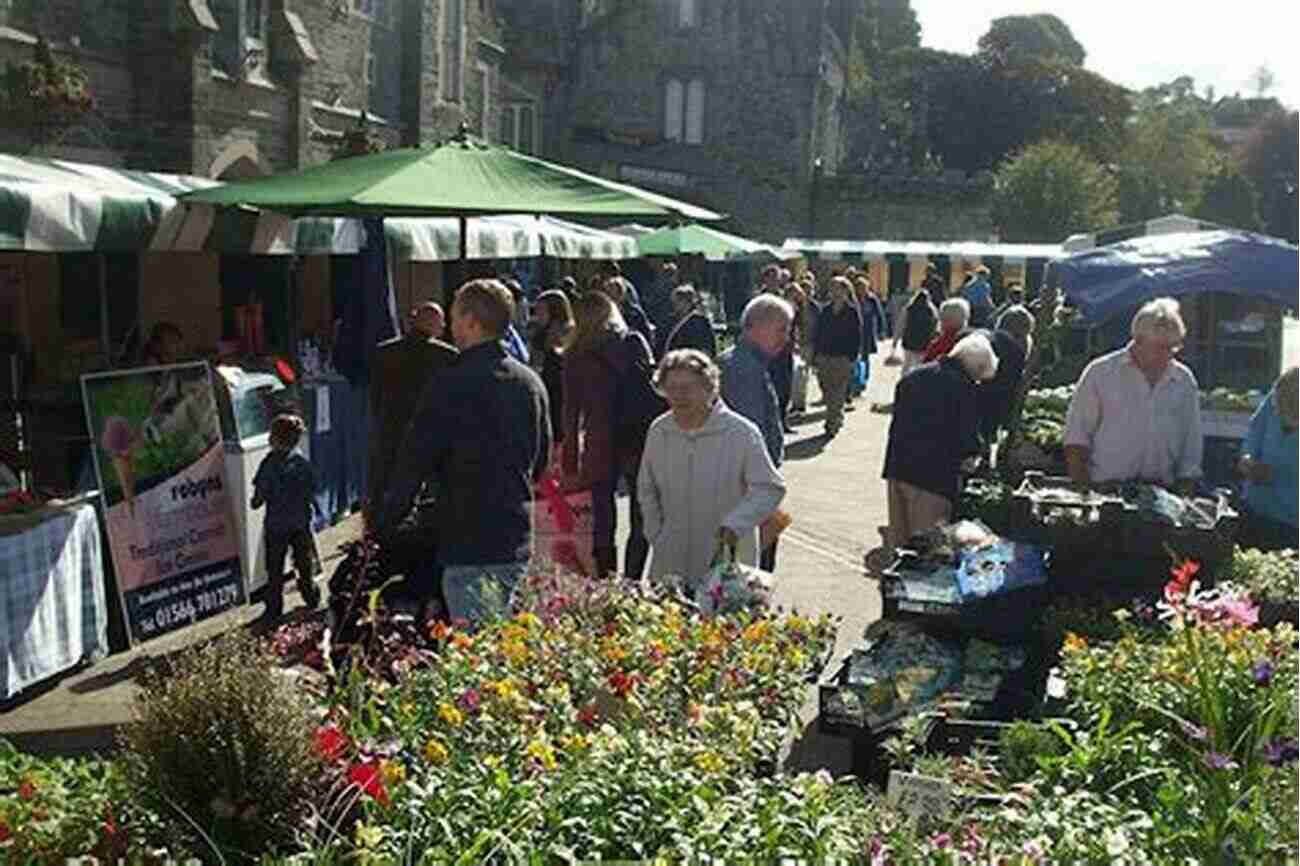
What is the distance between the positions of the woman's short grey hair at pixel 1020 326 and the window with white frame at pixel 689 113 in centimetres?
3849

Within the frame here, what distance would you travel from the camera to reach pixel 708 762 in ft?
11.8

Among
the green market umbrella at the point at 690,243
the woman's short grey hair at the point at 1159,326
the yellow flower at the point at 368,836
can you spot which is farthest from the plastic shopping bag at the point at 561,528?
the green market umbrella at the point at 690,243

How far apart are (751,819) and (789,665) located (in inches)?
53.2

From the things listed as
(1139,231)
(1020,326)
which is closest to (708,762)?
(1020,326)

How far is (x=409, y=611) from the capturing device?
572 centimetres

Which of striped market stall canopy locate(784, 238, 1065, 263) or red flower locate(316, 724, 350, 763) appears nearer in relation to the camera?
red flower locate(316, 724, 350, 763)

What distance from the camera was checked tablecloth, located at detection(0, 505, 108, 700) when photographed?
6.48 metres

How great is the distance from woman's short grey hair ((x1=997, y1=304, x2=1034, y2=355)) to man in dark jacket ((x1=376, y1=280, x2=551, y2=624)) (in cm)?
711

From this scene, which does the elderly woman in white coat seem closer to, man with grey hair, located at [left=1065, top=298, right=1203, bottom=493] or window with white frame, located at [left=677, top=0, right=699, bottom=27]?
man with grey hair, located at [left=1065, top=298, right=1203, bottom=493]

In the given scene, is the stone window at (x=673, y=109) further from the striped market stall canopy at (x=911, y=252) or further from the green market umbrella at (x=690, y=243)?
the green market umbrella at (x=690, y=243)

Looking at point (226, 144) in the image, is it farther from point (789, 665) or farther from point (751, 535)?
point (789, 665)

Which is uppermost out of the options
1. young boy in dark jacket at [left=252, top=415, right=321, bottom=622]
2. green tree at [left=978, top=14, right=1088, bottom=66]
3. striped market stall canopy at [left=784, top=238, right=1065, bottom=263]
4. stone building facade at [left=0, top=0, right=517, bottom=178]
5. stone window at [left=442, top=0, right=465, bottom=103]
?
green tree at [left=978, top=14, right=1088, bottom=66]

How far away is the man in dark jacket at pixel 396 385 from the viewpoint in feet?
23.1

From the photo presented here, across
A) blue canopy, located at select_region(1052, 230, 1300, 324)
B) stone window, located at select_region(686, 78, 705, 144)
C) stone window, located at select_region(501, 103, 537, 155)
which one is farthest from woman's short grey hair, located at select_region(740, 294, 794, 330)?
stone window, located at select_region(686, 78, 705, 144)
